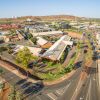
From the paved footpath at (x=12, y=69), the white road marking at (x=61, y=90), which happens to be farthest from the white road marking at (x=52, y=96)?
the paved footpath at (x=12, y=69)

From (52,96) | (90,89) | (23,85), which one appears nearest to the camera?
(52,96)

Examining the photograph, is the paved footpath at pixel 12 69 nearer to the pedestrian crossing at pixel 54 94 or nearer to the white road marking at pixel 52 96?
the pedestrian crossing at pixel 54 94

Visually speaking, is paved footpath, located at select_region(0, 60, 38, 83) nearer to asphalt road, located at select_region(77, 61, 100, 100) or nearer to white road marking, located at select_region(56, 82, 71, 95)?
white road marking, located at select_region(56, 82, 71, 95)

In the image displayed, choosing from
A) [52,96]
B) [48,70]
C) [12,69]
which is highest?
[12,69]

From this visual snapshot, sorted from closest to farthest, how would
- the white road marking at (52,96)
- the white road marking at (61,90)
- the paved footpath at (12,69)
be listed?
the white road marking at (52,96), the white road marking at (61,90), the paved footpath at (12,69)

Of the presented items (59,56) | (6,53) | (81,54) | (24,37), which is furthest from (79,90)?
(24,37)

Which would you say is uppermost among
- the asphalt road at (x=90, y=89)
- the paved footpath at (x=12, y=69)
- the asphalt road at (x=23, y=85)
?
the paved footpath at (x=12, y=69)

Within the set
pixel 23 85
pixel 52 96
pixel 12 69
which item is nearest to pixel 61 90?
pixel 52 96

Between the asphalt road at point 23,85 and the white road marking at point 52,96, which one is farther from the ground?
the asphalt road at point 23,85

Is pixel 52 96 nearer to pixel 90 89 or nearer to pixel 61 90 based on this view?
pixel 61 90

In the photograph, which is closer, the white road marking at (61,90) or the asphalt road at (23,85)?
the asphalt road at (23,85)

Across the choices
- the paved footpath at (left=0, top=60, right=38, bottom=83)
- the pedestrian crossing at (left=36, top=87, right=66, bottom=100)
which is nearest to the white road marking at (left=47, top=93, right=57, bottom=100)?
the pedestrian crossing at (left=36, top=87, right=66, bottom=100)
